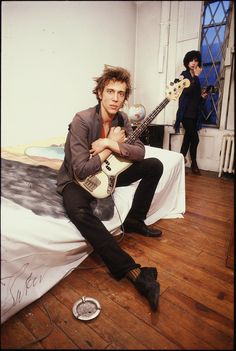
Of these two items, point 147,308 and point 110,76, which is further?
point 110,76

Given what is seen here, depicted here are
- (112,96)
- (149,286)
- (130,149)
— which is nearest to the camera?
(149,286)

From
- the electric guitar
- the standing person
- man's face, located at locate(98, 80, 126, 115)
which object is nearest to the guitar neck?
the electric guitar

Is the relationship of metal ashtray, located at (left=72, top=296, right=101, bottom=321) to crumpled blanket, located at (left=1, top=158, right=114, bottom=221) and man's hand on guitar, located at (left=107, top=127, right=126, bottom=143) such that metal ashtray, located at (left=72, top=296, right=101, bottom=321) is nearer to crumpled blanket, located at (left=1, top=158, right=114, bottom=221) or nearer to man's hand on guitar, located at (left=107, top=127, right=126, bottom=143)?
crumpled blanket, located at (left=1, top=158, right=114, bottom=221)

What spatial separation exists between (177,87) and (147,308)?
110cm

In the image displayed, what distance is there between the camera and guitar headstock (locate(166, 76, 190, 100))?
50.1 inches

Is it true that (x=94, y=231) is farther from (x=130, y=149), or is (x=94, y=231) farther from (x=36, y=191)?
(x=130, y=149)

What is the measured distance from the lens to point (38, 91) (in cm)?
104

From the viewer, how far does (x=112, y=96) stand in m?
1.30

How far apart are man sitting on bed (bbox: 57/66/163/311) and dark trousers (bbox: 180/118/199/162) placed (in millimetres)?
232

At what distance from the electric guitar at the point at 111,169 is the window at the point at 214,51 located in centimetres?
13

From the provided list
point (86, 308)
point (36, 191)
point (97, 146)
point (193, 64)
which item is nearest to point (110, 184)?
point (97, 146)

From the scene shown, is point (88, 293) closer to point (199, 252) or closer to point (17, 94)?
point (199, 252)

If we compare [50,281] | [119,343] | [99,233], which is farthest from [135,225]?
[119,343]

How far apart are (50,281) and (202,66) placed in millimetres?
1321
